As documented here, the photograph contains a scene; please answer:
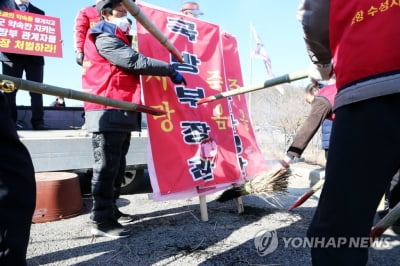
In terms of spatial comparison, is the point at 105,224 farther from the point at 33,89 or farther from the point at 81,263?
→ the point at 33,89

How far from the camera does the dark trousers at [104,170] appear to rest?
95.2 inches

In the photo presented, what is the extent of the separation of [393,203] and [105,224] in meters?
2.14

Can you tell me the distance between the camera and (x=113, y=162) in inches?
96.8

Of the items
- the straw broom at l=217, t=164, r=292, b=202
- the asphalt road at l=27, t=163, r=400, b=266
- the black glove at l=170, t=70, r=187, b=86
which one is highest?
the black glove at l=170, t=70, r=187, b=86

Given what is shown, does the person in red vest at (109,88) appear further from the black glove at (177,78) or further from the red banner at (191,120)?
the red banner at (191,120)

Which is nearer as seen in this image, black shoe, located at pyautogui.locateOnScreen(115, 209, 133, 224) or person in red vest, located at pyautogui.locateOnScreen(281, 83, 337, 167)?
person in red vest, located at pyautogui.locateOnScreen(281, 83, 337, 167)

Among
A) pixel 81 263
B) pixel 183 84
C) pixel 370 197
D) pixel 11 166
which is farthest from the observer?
pixel 183 84

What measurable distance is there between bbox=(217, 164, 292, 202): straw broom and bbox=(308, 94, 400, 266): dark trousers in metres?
1.87

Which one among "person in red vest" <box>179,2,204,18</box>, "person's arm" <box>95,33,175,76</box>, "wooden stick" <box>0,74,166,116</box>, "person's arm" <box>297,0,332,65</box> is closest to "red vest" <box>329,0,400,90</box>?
"person's arm" <box>297,0,332,65</box>

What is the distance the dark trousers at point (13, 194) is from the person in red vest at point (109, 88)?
3.87 ft

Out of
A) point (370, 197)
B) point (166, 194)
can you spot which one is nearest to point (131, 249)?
point (166, 194)

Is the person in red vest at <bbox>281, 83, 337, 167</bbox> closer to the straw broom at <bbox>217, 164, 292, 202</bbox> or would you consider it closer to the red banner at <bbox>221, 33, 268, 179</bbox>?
the straw broom at <bbox>217, 164, 292, 202</bbox>

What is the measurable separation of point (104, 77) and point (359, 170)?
6.58ft

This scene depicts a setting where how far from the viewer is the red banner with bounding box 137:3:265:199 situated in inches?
106
